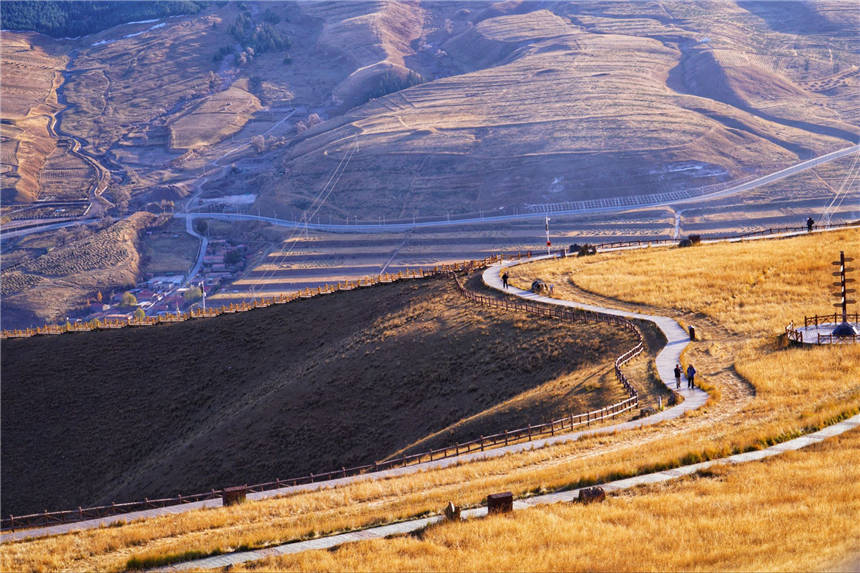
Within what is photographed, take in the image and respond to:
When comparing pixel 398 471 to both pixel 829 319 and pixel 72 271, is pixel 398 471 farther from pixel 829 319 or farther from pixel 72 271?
pixel 72 271

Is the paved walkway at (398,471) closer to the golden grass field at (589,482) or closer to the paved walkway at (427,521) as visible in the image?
the golden grass field at (589,482)

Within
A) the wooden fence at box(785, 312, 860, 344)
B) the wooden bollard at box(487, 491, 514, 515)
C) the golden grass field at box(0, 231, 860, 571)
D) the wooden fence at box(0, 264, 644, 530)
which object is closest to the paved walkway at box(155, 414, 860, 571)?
the wooden bollard at box(487, 491, 514, 515)

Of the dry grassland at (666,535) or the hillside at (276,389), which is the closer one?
the dry grassland at (666,535)

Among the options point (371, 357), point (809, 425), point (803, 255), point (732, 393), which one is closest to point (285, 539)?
point (809, 425)

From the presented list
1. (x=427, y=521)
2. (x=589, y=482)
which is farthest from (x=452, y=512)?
(x=589, y=482)

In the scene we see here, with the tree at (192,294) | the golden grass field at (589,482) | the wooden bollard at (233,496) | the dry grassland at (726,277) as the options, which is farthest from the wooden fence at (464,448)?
the tree at (192,294)
